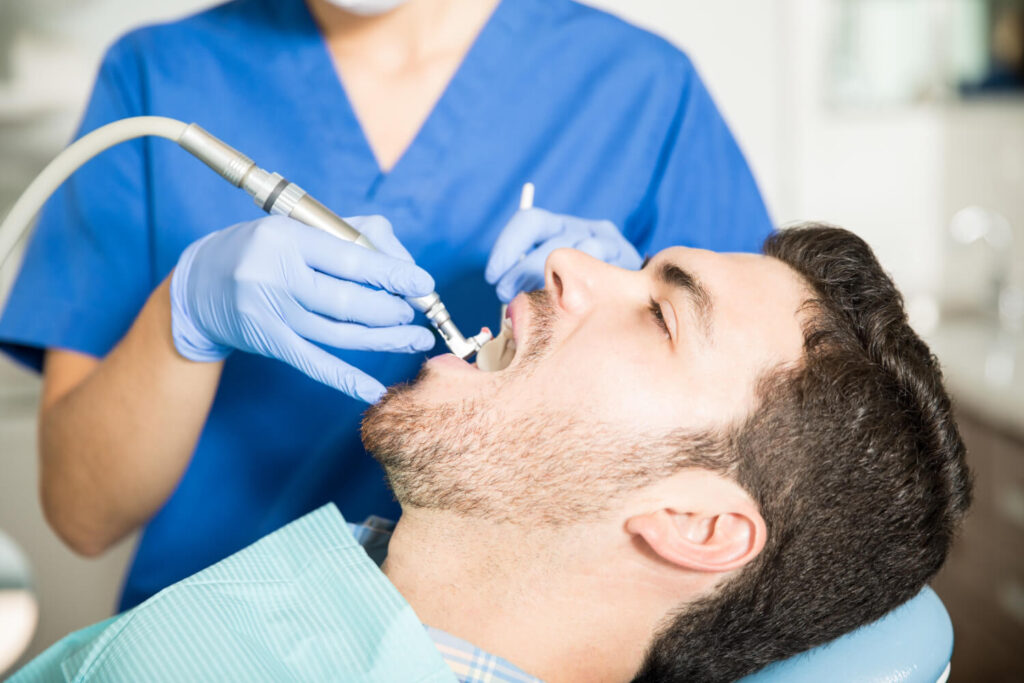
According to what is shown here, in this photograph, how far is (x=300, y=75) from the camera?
1309mm

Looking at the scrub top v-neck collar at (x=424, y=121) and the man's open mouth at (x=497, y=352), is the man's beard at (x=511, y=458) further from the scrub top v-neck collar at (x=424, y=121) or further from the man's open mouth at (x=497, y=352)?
the scrub top v-neck collar at (x=424, y=121)

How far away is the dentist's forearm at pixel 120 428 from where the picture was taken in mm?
1079

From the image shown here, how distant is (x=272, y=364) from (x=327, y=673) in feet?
1.62

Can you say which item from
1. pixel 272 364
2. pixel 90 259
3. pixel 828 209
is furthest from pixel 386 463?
pixel 828 209

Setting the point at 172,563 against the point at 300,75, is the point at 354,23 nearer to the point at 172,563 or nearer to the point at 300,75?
the point at 300,75

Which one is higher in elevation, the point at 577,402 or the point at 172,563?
the point at 577,402

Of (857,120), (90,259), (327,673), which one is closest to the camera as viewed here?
(327,673)

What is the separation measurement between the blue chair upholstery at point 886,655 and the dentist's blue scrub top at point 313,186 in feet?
1.92

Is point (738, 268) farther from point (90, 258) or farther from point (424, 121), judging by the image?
point (90, 258)

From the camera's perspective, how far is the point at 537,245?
48.2 inches

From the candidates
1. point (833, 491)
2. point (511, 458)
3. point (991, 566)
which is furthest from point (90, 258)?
point (991, 566)

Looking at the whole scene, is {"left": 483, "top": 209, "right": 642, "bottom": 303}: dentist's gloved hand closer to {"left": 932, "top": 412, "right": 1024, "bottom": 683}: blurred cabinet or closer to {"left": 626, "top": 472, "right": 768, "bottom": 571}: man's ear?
{"left": 626, "top": 472, "right": 768, "bottom": 571}: man's ear

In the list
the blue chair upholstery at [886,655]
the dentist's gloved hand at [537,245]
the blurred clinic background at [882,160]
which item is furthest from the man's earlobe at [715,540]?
the blurred clinic background at [882,160]

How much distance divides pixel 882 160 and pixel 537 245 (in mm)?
1696
